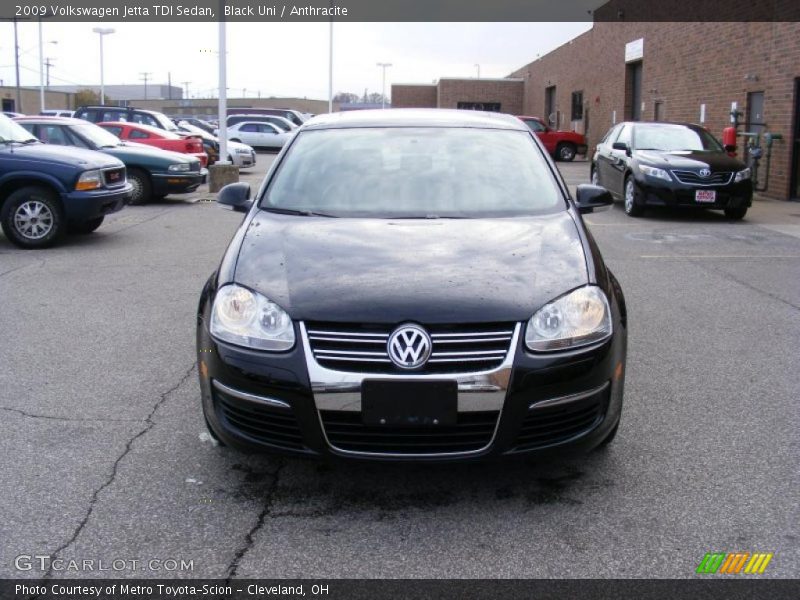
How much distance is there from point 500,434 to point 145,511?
1445 mm

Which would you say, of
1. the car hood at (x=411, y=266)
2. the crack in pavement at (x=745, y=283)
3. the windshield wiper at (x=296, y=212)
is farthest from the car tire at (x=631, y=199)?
the windshield wiper at (x=296, y=212)

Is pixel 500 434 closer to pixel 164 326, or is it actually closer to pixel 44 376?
pixel 44 376

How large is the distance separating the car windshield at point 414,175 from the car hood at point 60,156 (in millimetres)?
6455

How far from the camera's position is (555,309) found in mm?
3549

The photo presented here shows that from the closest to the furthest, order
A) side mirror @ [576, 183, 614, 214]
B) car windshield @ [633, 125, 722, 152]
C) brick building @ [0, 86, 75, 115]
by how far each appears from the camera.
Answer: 1. side mirror @ [576, 183, 614, 214]
2. car windshield @ [633, 125, 722, 152]
3. brick building @ [0, 86, 75, 115]

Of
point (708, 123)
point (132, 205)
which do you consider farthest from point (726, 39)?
point (132, 205)

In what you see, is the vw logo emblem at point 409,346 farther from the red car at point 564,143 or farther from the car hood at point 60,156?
the red car at point 564,143

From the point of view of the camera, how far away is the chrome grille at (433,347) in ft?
11.0

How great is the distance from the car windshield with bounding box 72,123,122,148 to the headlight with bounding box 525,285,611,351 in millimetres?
12450

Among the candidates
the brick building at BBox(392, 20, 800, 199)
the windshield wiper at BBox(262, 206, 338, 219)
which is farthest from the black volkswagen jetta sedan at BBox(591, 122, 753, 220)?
the windshield wiper at BBox(262, 206, 338, 219)

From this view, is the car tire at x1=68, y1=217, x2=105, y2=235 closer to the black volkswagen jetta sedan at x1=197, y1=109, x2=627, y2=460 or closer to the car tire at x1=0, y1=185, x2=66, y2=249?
the car tire at x1=0, y1=185, x2=66, y2=249

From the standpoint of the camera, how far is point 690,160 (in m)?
13.7

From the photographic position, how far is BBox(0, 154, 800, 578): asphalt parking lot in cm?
321

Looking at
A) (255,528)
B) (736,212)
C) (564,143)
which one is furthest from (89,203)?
(564,143)
